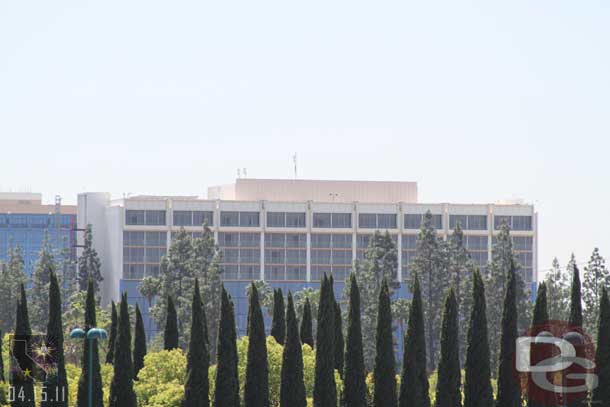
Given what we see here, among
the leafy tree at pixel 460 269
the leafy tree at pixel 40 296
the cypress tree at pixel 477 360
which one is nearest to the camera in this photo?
the cypress tree at pixel 477 360

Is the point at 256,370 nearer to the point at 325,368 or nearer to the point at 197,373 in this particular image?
the point at 325,368

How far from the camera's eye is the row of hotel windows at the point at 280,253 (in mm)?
180000

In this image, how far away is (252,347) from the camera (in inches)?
2795

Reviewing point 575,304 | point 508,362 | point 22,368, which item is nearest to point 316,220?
point 22,368

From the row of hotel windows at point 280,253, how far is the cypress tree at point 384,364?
353 feet

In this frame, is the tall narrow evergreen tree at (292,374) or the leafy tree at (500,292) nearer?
the tall narrow evergreen tree at (292,374)

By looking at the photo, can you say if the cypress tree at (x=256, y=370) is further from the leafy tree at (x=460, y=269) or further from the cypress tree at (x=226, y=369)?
the leafy tree at (x=460, y=269)

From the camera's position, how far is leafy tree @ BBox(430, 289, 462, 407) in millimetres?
68250

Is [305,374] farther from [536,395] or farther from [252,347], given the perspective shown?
[536,395]

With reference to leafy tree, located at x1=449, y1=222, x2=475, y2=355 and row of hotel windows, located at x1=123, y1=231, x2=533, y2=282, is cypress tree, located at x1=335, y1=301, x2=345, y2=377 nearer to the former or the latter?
leafy tree, located at x1=449, y1=222, x2=475, y2=355

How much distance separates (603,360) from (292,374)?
13963 millimetres

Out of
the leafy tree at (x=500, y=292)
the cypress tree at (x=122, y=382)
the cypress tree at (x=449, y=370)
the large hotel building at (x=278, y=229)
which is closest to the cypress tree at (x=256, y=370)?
the cypress tree at (x=122, y=382)

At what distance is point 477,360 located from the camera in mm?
67688

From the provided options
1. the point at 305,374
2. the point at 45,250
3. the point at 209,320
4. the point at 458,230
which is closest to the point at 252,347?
the point at 305,374
